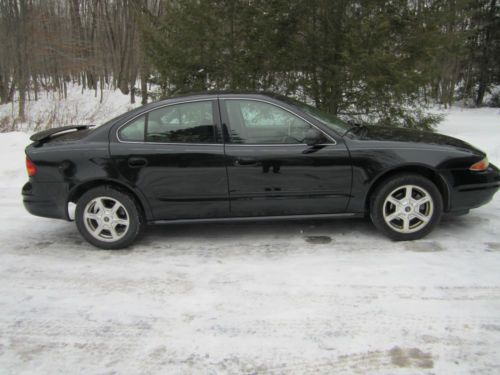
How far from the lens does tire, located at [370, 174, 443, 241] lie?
399cm

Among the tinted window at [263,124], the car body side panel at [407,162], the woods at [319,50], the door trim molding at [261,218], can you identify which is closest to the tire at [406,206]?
the car body side panel at [407,162]

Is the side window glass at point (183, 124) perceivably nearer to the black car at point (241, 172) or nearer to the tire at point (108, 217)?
the black car at point (241, 172)

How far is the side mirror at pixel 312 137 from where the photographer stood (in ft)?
13.1

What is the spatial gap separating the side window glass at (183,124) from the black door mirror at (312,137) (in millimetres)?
964

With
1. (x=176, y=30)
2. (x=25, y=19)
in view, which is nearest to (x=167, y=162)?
(x=176, y=30)

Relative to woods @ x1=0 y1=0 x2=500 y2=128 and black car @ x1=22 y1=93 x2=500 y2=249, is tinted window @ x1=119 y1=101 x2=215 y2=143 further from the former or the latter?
woods @ x1=0 y1=0 x2=500 y2=128

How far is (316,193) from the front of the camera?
405 centimetres

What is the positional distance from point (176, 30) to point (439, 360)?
962 centimetres

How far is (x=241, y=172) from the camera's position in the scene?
398cm

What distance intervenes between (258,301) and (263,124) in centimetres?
186

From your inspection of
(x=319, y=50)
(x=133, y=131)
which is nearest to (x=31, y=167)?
(x=133, y=131)

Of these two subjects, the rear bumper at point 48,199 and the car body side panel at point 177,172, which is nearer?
the car body side panel at point 177,172

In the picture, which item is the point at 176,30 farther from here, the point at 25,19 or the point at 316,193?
the point at 25,19

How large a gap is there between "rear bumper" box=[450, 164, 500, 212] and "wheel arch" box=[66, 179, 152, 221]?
125 inches
